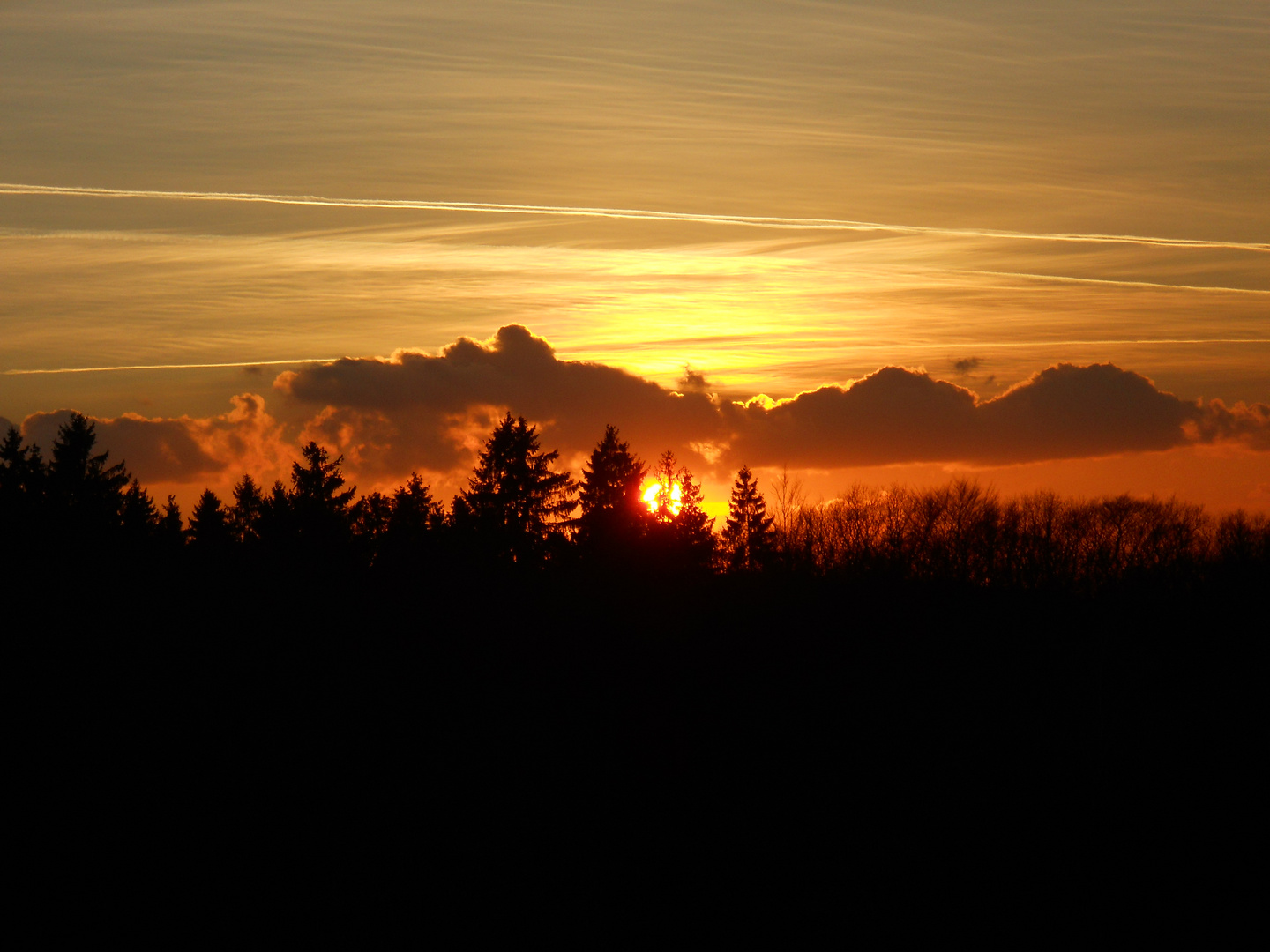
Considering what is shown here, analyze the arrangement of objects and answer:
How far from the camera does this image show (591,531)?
184 feet

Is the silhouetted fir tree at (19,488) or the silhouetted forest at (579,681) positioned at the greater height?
the silhouetted fir tree at (19,488)

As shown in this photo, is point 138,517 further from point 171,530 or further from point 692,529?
point 692,529

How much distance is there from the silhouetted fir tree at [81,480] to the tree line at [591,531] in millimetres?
96

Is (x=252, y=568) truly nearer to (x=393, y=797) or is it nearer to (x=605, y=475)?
(x=393, y=797)

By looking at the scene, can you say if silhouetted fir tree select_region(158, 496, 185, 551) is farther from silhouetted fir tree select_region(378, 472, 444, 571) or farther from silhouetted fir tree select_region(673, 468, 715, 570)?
silhouetted fir tree select_region(673, 468, 715, 570)

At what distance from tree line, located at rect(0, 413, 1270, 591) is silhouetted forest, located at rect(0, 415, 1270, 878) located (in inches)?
15.5

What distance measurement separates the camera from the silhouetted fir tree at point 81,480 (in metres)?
44.6

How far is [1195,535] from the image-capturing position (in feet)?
210

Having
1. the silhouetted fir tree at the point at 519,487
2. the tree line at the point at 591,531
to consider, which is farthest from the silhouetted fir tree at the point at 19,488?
the silhouetted fir tree at the point at 519,487

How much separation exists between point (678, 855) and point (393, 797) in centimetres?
565

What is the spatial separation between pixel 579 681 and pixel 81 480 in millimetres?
31617

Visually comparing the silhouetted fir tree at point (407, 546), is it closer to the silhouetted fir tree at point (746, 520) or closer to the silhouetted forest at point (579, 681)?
the silhouetted forest at point (579, 681)

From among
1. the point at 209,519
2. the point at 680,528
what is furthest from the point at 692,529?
the point at 209,519

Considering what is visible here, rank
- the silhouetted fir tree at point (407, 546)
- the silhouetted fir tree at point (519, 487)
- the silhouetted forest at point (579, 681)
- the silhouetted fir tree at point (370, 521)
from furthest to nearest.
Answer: the silhouetted fir tree at point (519, 487) < the silhouetted fir tree at point (370, 521) < the silhouetted fir tree at point (407, 546) < the silhouetted forest at point (579, 681)
